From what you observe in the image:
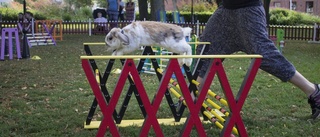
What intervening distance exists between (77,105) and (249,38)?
95.7 inches

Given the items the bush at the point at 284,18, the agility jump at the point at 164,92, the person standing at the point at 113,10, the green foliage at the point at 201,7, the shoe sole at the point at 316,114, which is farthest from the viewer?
the green foliage at the point at 201,7

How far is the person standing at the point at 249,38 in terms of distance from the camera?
379 cm

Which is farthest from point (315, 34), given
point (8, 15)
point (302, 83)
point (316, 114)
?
point (8, 15)

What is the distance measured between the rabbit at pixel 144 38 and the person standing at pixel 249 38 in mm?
392

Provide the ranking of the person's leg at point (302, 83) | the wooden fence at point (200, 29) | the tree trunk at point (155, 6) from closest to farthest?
the person's leg at point (302, 83)
the wooden fence at point (200, 29)
the tree trunk at point (155, 6)

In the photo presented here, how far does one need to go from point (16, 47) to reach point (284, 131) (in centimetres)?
810

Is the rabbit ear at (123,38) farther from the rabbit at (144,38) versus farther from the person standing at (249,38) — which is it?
the person standing at (249,38)

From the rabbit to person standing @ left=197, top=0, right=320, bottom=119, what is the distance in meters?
0.39

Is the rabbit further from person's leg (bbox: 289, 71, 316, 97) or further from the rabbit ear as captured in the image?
person's leg (bbox: 289, 71, 316, 97)

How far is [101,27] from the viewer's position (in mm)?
20656

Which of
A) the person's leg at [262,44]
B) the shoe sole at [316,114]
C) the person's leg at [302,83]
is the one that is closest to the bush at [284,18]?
the shoe sole at [316,114]

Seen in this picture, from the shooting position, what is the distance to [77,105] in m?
5.14

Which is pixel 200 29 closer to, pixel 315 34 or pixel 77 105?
pixel 315 34

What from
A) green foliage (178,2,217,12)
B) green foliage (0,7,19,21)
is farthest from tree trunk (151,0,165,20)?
green foliage (178,2,217,12)
